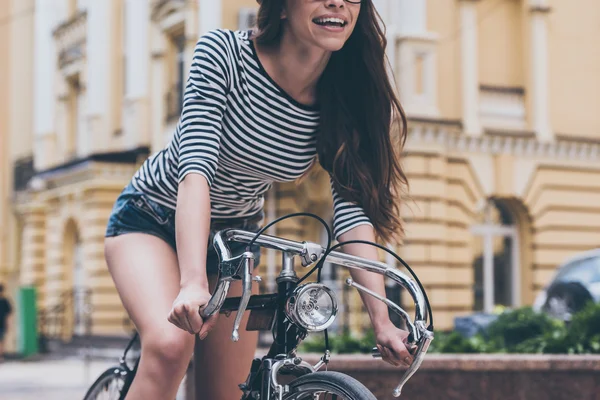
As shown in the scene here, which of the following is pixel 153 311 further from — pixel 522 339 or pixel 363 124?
pixel 522 339

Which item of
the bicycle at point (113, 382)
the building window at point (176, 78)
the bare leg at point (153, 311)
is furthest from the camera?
the building window at point (176, 78)

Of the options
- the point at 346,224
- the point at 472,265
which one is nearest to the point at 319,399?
the point at 346,224

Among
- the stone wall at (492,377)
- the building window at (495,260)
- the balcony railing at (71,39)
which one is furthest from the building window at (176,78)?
the stone wall at (492,377)

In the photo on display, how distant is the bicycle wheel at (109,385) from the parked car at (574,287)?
8817 mm

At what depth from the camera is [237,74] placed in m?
2.95

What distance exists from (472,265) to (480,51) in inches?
173

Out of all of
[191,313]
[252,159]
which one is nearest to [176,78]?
[252,159]

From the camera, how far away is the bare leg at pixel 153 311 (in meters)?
2.75

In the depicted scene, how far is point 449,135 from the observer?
67.8 feet

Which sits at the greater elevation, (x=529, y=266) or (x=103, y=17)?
(x=103, y=17)

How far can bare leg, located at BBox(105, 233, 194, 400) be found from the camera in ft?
9.04

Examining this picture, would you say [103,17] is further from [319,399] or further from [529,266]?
[319,399]

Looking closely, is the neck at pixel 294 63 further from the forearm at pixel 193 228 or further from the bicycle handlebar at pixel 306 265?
the bicycle handlebar at pixel 306 265

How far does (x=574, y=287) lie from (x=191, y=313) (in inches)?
414
